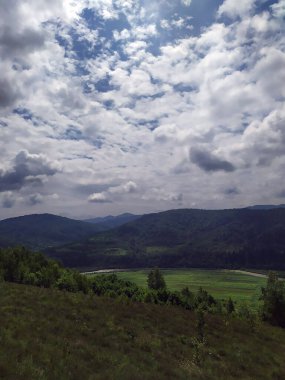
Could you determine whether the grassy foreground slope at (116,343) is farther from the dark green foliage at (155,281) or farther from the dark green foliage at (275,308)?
the dark green foliage at (155,281)

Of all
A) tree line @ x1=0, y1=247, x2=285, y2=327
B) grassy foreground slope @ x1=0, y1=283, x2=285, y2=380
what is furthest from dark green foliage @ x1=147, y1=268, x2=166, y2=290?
grassy foreground slope @ x1=0, y1=283, x2=285, y2=380

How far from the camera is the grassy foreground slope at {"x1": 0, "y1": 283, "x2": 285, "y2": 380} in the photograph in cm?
1911

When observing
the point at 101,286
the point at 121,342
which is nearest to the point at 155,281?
the point at 101,286

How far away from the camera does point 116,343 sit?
90.5ft

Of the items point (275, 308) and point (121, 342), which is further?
point (275, 308)

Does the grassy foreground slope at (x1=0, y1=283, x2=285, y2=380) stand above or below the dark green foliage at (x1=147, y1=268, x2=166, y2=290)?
above

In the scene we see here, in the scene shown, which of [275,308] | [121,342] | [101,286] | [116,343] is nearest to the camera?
[116,343]

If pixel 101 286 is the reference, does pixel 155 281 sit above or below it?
below

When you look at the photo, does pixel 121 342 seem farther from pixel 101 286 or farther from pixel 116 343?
pixel 101 286

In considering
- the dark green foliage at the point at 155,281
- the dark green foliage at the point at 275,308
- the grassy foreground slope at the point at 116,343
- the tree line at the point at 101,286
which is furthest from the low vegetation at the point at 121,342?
the dark green foliage at the point at 155,281

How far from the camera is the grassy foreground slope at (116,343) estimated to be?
19109mm

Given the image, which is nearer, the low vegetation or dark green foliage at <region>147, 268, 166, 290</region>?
the low vegetation

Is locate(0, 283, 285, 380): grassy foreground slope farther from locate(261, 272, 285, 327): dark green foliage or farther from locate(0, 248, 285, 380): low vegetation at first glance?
locate(261, 272, 285, 327): dark green foliage

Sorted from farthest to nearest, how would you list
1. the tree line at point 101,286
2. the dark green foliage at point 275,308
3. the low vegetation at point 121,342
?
the tree line at point 101,286
the dark green foliage at point 275,308
the low vegetation at point 121,342
